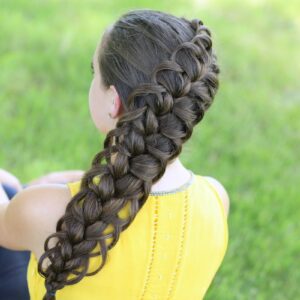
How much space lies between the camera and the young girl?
144cm

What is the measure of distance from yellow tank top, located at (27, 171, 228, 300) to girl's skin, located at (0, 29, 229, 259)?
1.4 inches

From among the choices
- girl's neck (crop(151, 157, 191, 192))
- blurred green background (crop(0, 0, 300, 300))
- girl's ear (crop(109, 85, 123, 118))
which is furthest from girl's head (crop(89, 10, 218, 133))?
blurred green background (crop(0, 0, 300, 300))

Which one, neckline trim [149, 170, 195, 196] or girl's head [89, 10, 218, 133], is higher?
girl's head [89, 10, 218, 133]

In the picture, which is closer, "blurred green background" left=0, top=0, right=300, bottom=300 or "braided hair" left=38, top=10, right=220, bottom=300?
"braided hair" left=38, top=10, right=220, bottom=300

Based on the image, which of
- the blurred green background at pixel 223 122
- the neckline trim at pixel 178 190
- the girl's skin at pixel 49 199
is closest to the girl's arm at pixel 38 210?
the girl's skin at pixel 49 199

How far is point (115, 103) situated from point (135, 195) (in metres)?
0.25

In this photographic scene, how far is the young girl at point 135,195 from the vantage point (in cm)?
144

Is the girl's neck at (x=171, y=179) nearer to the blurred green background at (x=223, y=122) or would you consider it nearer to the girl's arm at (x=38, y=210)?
the girl's arm at (x=38, y=210)

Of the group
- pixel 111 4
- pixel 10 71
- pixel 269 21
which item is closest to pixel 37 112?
pixel 10 71

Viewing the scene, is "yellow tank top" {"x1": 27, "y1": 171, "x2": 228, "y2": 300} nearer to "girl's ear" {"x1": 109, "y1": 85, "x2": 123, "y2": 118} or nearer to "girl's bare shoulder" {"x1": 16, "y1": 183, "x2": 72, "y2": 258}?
"girl's bare shoulder" {"x1": 16, "y1": 183, "x2": 72, "y2": 258}

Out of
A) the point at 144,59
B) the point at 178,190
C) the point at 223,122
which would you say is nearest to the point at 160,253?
the point at 178,190

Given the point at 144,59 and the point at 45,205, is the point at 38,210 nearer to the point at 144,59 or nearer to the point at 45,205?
the point at 45,205

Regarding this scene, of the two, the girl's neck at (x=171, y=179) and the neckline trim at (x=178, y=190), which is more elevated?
the girl's neck at (x=171, y=179)

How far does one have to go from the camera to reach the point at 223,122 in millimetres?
3711
